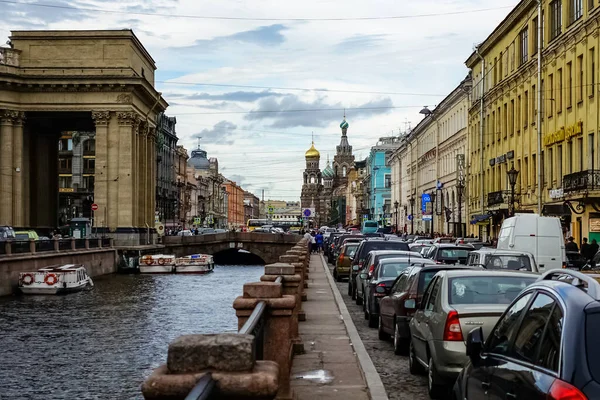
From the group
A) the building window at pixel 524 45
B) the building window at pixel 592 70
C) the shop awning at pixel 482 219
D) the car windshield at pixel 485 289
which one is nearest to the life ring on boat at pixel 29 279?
the building window at pixel 592 70

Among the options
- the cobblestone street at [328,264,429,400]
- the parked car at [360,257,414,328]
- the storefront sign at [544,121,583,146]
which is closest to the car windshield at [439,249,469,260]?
the parked car at [360,257,414,328]

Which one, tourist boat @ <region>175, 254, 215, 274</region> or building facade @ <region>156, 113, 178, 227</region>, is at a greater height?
building facade @ <region>156, 113, 178, 227</region>

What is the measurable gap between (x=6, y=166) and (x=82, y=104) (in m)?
6.94

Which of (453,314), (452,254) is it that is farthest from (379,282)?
(452,254)

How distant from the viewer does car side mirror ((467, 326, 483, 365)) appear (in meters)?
7.51

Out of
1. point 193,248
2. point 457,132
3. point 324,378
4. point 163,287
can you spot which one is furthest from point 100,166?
point 324,378

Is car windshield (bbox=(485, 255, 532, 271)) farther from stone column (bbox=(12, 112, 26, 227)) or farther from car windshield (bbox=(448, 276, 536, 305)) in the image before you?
stone column (bbox=(12, 112, 26, 227))

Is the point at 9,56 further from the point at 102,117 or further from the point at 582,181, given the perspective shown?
the point at 582,181

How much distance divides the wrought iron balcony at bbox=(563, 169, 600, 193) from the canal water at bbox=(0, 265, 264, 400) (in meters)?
15.2

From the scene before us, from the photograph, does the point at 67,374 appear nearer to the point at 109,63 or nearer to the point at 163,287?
the point at 163,287

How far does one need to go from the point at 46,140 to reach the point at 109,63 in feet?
36.3

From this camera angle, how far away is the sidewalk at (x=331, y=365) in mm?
12195

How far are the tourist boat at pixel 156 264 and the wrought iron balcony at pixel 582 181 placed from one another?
32924mm

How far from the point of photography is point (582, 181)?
4131cm
